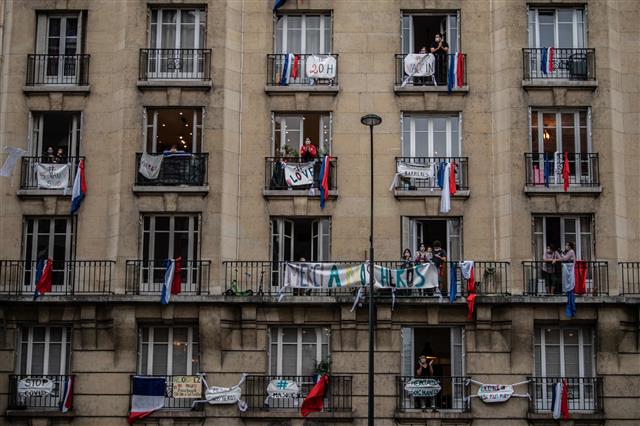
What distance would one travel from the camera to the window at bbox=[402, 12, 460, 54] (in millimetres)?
38562

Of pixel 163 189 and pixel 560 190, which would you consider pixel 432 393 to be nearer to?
pixel 560 190

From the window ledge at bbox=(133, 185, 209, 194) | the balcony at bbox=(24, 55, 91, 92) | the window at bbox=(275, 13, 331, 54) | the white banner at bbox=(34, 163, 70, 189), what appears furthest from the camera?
the window at bbox=(275, 13, 331, 54)

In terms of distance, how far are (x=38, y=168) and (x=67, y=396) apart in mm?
7834

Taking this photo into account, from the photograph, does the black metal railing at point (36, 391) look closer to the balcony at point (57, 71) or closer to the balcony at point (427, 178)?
the balcony at point (57, 71)

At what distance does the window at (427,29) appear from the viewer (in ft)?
127

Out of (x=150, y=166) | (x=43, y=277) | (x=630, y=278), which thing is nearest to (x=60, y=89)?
(x=150, y=166)

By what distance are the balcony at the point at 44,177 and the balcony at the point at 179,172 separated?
7.70 feet

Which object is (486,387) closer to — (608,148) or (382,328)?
(382,328)

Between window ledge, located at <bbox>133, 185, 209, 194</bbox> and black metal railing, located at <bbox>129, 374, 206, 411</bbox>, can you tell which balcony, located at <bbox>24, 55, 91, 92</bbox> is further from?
black metal railing, located at <bbox>129, 374, 206, 411</bbox>

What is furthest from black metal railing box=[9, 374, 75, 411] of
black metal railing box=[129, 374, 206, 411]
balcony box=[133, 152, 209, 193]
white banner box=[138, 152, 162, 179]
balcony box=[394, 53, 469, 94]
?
balcony box=[394, 53, 469, 94]

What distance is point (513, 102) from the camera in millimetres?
37469

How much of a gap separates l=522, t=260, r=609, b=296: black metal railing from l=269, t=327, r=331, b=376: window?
22.2 feet

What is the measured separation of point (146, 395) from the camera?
35.7m

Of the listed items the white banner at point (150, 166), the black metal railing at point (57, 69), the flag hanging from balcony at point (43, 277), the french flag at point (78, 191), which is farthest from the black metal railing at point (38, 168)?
the flag hanging from balcony at point (43, 277)
